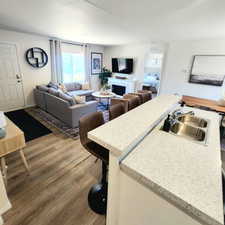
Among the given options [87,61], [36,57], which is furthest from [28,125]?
[87,61]

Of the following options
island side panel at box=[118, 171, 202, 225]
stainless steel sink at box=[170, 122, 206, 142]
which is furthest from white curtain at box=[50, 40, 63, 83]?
island side panel at box=[118, 171, 202, 225]

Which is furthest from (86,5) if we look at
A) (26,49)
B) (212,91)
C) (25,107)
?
(212,91)

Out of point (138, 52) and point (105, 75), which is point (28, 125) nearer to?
point (105, 75)

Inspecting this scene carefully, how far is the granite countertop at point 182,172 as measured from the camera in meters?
0.67

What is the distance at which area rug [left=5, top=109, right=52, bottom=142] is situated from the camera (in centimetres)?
307

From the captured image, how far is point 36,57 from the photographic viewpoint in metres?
4.68

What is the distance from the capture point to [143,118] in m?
1.42

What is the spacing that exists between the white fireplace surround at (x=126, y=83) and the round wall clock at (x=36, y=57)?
121 inches

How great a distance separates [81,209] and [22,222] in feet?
1.99

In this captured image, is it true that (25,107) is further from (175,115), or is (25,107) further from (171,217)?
(171,217)

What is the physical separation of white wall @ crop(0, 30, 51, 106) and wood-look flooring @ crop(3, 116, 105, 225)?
9.17 ft

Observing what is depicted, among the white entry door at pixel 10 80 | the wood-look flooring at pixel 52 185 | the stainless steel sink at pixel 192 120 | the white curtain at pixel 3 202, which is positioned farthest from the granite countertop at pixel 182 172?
the white entry door at pixel 10 80

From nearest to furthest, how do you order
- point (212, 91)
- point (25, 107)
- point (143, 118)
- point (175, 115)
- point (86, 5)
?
point (143, 118)
point (175, 115)
point (86, 5)
point (212, 91)
point (25, 107)

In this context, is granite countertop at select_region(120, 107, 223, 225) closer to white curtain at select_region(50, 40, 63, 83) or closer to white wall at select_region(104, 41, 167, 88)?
white wall at select_region(104, 41, 167, 88)
